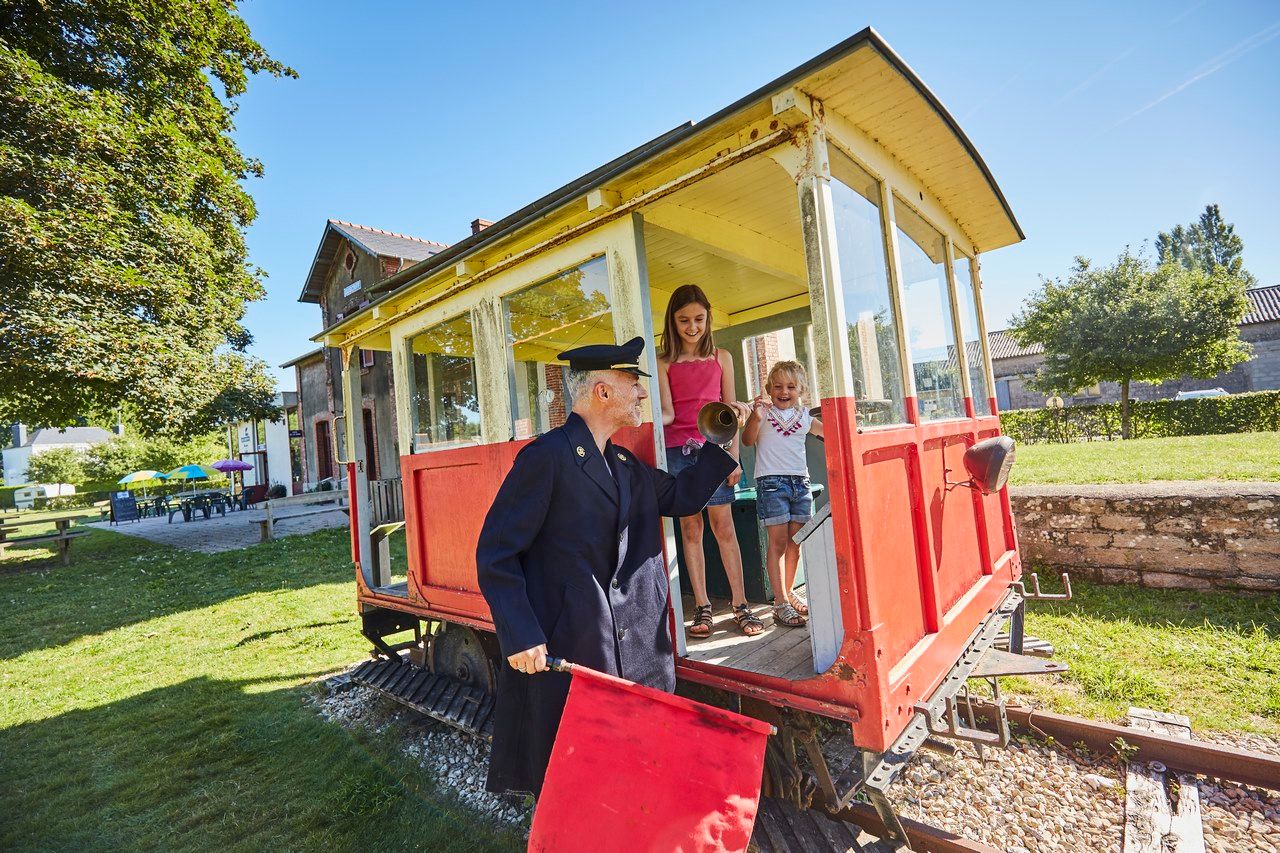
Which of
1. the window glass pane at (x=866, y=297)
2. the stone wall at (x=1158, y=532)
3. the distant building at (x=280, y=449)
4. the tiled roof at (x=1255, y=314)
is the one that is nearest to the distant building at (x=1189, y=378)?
the tiled roof at (x=1255, y=314)

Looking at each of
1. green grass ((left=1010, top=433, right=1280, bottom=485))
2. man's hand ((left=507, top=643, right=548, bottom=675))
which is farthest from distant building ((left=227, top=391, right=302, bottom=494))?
man's hand ((left=507, top=643, right=548, bottom=675))

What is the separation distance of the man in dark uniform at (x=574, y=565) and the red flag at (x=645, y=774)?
0.92 feet

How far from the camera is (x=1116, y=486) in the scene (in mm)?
5863

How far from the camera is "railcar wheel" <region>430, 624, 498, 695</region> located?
4.27 meters

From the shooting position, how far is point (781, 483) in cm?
348

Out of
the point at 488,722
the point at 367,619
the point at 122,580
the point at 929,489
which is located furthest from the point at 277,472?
the point at 929,489

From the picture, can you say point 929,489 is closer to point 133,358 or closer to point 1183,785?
point 1183,785

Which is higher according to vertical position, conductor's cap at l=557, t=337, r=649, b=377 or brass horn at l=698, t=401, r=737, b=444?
conductor's cap at l=557, t=337, r=649, b=377

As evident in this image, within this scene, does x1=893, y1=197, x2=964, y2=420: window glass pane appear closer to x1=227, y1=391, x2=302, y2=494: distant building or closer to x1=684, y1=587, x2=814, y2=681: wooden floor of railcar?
x1=684, y1=587, x2=814, y2=681: wooden floor of railcar

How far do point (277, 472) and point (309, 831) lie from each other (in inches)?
1324

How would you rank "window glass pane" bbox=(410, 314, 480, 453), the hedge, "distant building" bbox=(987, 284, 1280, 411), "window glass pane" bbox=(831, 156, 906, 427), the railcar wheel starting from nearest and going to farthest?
"window glass pane" bbox=(831, 156, 906, 427) < "window glass pane" bbox=(410, 314, 480, 453) < the railcar wheel < the hedge < "distant building" bbox=(987, 284, 1280, 411)

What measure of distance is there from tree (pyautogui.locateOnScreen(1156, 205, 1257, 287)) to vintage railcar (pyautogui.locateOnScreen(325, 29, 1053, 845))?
70.3m

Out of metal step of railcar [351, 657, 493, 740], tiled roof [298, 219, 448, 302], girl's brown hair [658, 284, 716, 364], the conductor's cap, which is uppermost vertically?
tiled roof [298, 219, 448, 302]

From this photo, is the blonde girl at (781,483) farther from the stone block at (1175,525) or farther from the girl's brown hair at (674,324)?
the stone block at (1175,525)
